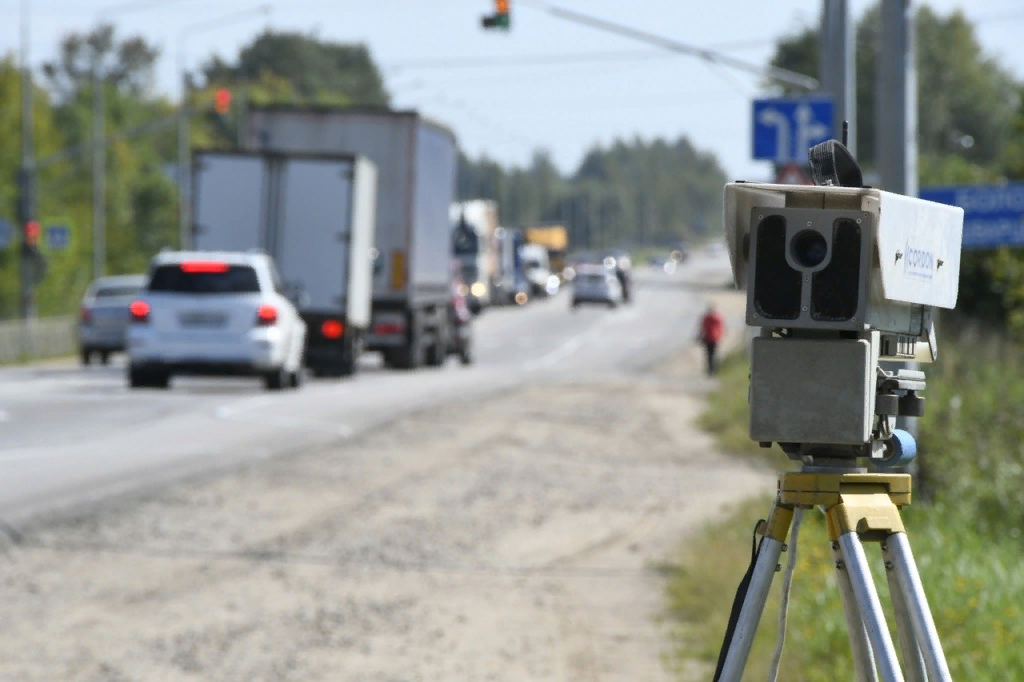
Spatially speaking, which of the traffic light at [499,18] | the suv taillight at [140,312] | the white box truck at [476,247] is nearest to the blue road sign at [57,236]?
the white box truck at [476,247]

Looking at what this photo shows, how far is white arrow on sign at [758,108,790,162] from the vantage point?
20609 millimetres

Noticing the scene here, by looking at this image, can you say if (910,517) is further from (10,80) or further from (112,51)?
(112,51)

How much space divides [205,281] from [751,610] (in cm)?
2037

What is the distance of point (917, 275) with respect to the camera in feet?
12.3

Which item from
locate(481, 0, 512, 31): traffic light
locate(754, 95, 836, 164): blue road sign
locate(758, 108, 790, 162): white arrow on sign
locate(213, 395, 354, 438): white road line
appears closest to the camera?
locate(754, 95, 836, 164): blue road sign

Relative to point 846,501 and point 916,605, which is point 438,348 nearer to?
point 846,501

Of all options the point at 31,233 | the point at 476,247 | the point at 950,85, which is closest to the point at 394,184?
the point at 31,233

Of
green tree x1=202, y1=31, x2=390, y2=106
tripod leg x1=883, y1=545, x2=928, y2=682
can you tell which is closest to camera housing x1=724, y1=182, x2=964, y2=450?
tripod leg x1=883, y1=545, x2=928, y2=682

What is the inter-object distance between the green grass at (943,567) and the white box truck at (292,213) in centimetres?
1174

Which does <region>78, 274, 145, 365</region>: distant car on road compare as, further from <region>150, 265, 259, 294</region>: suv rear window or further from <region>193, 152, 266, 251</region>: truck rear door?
<region>150, 265, 259, 294</region>: suv rear window

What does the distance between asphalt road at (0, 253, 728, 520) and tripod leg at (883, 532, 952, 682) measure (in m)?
9.40

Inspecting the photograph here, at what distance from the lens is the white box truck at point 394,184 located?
30391 millimetres

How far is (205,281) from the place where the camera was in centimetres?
2367

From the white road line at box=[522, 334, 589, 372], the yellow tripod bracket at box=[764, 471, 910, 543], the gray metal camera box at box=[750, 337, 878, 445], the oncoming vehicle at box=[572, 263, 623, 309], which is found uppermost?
the gray metal camera box at box=[750, 337, 878, 445]
